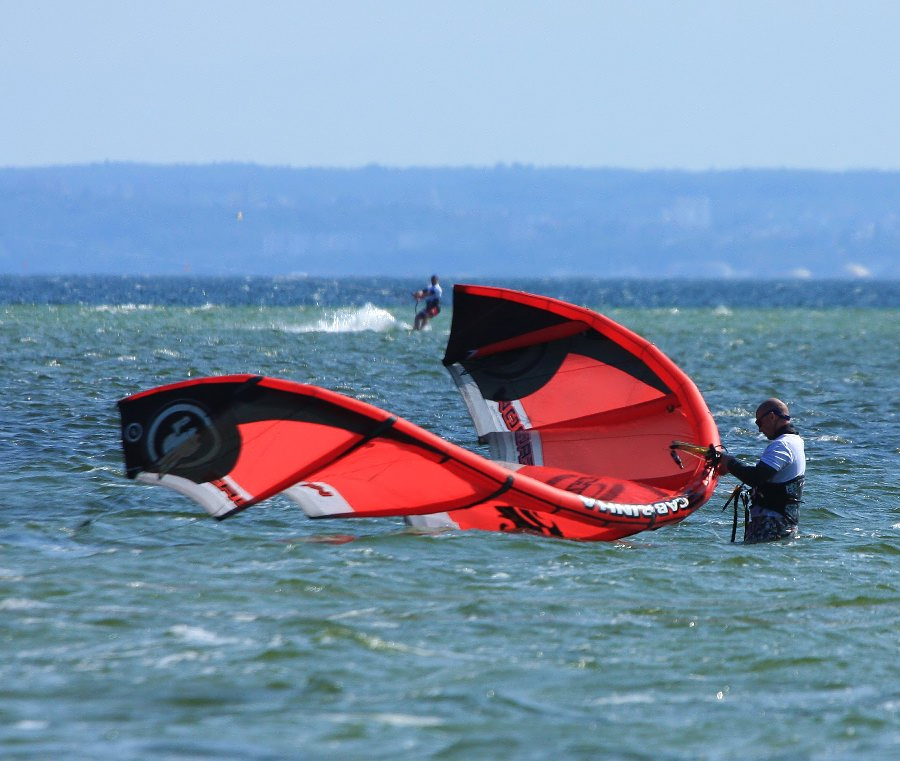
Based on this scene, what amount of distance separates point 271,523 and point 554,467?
3053 millimetres

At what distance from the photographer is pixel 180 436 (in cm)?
1051

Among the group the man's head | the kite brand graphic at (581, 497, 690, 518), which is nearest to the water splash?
the kite brand graphic at (581, 497, 690, 518)

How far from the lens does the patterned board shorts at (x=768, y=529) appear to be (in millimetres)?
12070

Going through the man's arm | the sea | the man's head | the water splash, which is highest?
the man's head

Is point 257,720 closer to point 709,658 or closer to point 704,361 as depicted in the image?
point 709,658

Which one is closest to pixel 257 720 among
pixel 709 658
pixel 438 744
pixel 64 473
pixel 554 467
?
pixel 438 744

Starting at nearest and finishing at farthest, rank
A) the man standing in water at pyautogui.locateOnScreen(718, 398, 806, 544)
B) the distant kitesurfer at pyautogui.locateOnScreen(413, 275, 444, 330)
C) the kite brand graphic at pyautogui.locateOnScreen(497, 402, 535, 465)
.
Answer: the man standing in water at pyautogui.locateOnScreen(718, 398, 806, 544) → the kite brand graphic at pyautogui.locateOnScreen(497, 402, 535, 465) → the distant kitesurfer at pyautogui.locateOnScreen(413, 275, 444, 330)

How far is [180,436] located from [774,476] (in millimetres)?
5094

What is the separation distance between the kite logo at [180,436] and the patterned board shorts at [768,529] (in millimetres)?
4856

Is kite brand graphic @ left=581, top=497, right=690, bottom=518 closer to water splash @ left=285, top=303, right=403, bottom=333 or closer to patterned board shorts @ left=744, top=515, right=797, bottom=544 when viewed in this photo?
patterned board shorts @ left=744, top=515, right=797, bottom=544

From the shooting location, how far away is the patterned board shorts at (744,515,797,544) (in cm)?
1207

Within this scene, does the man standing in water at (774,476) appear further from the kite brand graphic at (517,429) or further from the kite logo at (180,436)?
the kite logo at (180,436)

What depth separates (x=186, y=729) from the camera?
22.9 feet

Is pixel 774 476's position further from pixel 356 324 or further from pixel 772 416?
pixel 356 324
